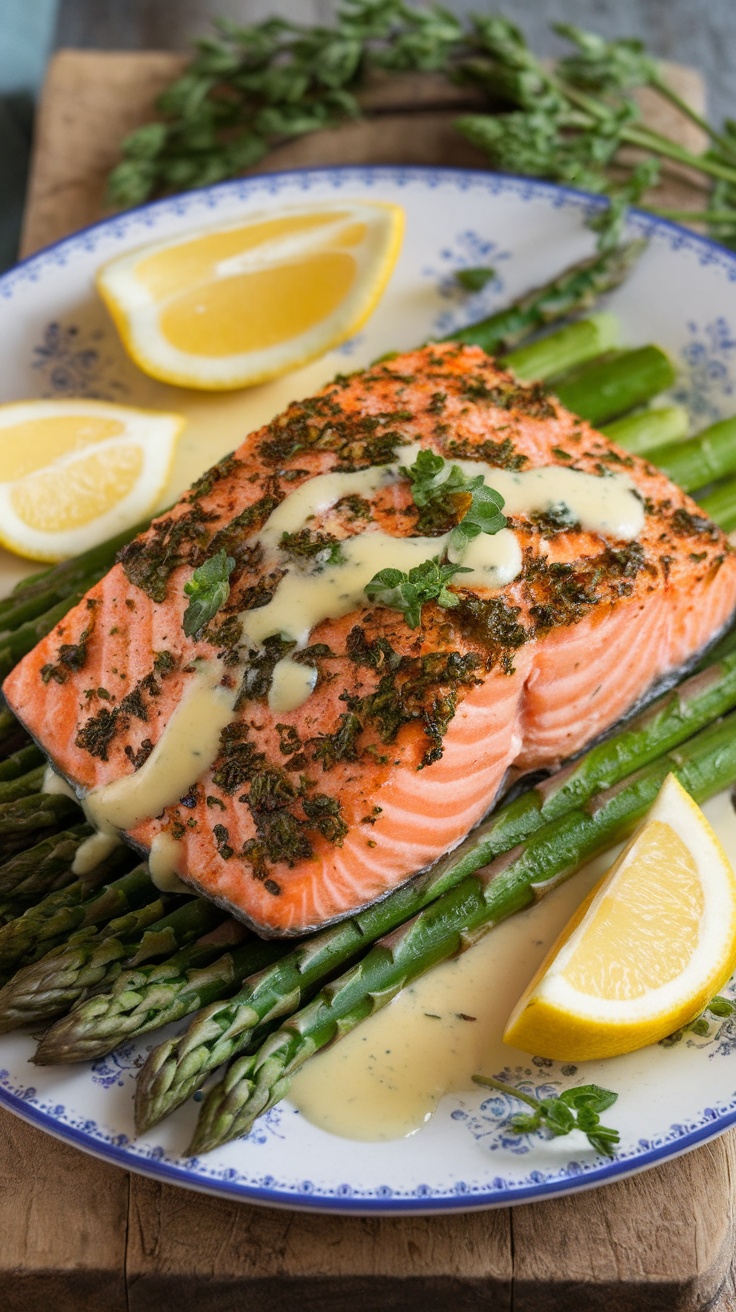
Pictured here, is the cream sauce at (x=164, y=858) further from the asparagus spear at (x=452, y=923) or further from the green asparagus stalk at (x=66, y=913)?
the asparagus spear at (x=452, y=923)

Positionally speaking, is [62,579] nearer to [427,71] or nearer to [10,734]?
[10,734]

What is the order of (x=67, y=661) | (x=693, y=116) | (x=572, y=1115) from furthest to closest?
(x=693, y=116) < (x=67, y=661) < (x=572, y=1115)

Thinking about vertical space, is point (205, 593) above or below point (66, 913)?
above

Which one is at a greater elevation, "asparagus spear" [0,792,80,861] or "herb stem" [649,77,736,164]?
"herb stem" [649,77,736,164]

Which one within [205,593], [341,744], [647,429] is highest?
[647,429]

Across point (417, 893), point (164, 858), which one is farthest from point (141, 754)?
point (417, 893)

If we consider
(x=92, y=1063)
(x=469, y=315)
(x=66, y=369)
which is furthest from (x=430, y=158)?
(x=92, y=1063)

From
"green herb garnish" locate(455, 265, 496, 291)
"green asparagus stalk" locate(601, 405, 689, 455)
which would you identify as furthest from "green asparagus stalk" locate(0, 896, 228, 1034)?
"green herb garnish" locate(455, 265, 496, 291)

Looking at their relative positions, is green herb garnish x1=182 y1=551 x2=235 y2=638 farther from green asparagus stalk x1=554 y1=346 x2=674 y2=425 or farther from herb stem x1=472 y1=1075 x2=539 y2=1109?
green asparagus stalk x1=554 y1=346 x2=674 y2=425
